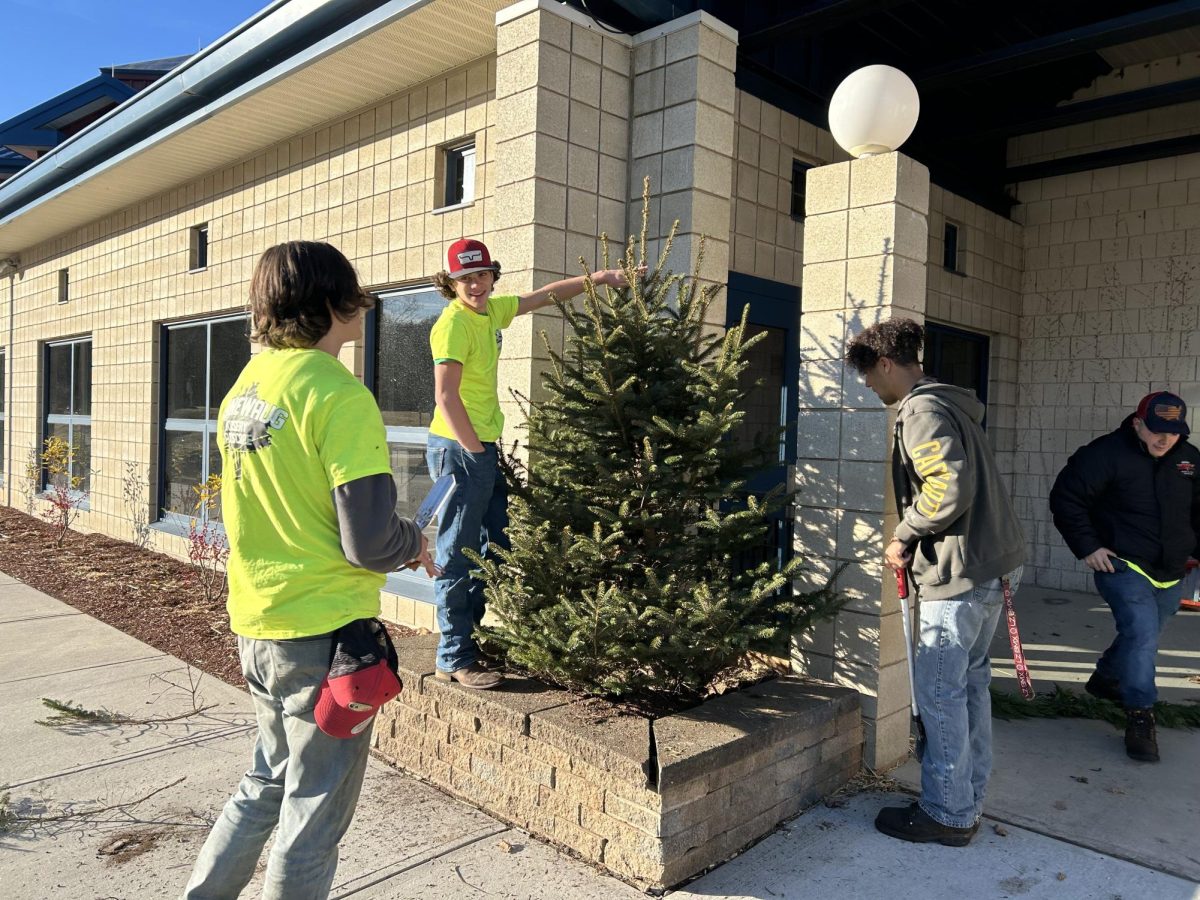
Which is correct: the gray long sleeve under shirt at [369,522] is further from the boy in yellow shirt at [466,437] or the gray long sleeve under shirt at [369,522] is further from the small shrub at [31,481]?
the small shrub at [31,481]

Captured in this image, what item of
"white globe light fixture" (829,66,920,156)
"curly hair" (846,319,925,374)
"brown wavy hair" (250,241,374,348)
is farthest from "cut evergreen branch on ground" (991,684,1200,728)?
"brown wavy hair" (250,241,374,348)

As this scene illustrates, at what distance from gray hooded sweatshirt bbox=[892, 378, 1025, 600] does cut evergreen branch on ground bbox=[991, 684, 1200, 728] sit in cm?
176

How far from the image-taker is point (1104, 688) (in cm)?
472

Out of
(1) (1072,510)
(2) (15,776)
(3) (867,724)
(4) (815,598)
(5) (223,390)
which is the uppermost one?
(5) (223,390)

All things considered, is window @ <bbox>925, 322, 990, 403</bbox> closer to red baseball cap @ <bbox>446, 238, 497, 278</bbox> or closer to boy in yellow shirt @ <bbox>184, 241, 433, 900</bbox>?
red baseball cap @ <bbox>446, 238, 497, 278</bbox>

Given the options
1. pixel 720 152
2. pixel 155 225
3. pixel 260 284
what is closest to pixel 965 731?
pixel 260 284

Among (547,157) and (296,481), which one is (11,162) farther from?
(296,481)

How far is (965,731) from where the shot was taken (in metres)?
3.17

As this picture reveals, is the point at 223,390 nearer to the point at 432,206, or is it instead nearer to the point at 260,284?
the point at 432,206

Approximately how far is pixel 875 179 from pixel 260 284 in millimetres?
2673

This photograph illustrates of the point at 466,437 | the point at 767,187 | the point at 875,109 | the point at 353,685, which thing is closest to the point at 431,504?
the point at 353,685

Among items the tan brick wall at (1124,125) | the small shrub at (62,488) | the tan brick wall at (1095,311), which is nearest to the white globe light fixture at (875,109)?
the tan brick wall at (1124,125)

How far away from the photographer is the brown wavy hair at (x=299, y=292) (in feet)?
7.01

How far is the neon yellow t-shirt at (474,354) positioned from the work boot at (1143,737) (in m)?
3.16
